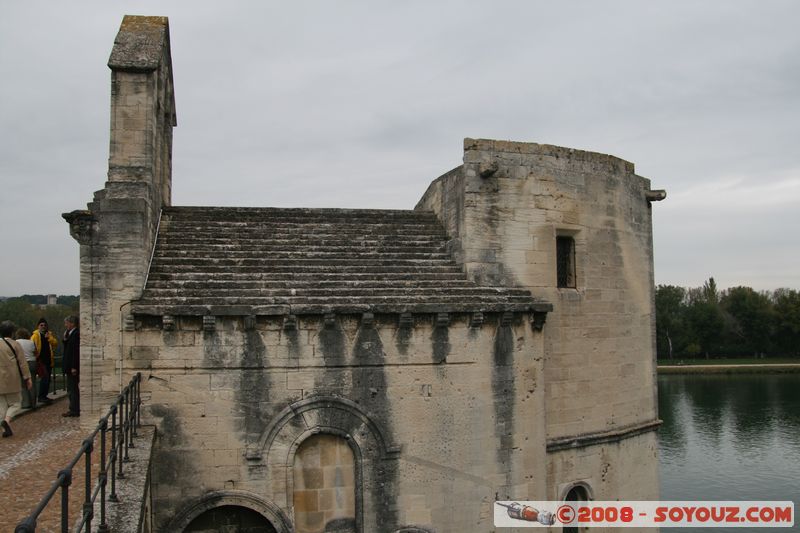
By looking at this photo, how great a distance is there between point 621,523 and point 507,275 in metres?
4.75

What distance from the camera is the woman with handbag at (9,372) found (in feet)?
24.7

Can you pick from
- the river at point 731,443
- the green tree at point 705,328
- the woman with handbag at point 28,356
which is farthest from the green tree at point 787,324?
the woman with handbag at point 28,356

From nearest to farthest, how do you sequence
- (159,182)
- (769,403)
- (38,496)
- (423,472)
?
1. (38,496)
2. (423,472)
3. (159,182)
4. (769,403)

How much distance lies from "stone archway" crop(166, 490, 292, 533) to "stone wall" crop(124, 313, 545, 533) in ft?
0.24

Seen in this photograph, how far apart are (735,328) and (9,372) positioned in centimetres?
6432

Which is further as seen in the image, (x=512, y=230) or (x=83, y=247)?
(x=512, y=230)

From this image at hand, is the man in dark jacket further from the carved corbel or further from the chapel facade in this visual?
the carved corbel

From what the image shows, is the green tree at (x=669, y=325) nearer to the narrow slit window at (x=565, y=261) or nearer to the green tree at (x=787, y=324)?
the green tree at (x=787, y=324)

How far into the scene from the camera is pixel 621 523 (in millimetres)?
10422

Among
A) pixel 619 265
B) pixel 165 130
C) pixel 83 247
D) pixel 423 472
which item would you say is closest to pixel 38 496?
pixel 83 247

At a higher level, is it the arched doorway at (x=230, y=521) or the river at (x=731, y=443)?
the arched doorway at (x=230, y=521)

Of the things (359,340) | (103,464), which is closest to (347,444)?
(359,340)

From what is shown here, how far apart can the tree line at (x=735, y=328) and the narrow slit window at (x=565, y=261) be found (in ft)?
175

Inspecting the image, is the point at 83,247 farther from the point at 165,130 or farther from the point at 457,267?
the point at 457,267
